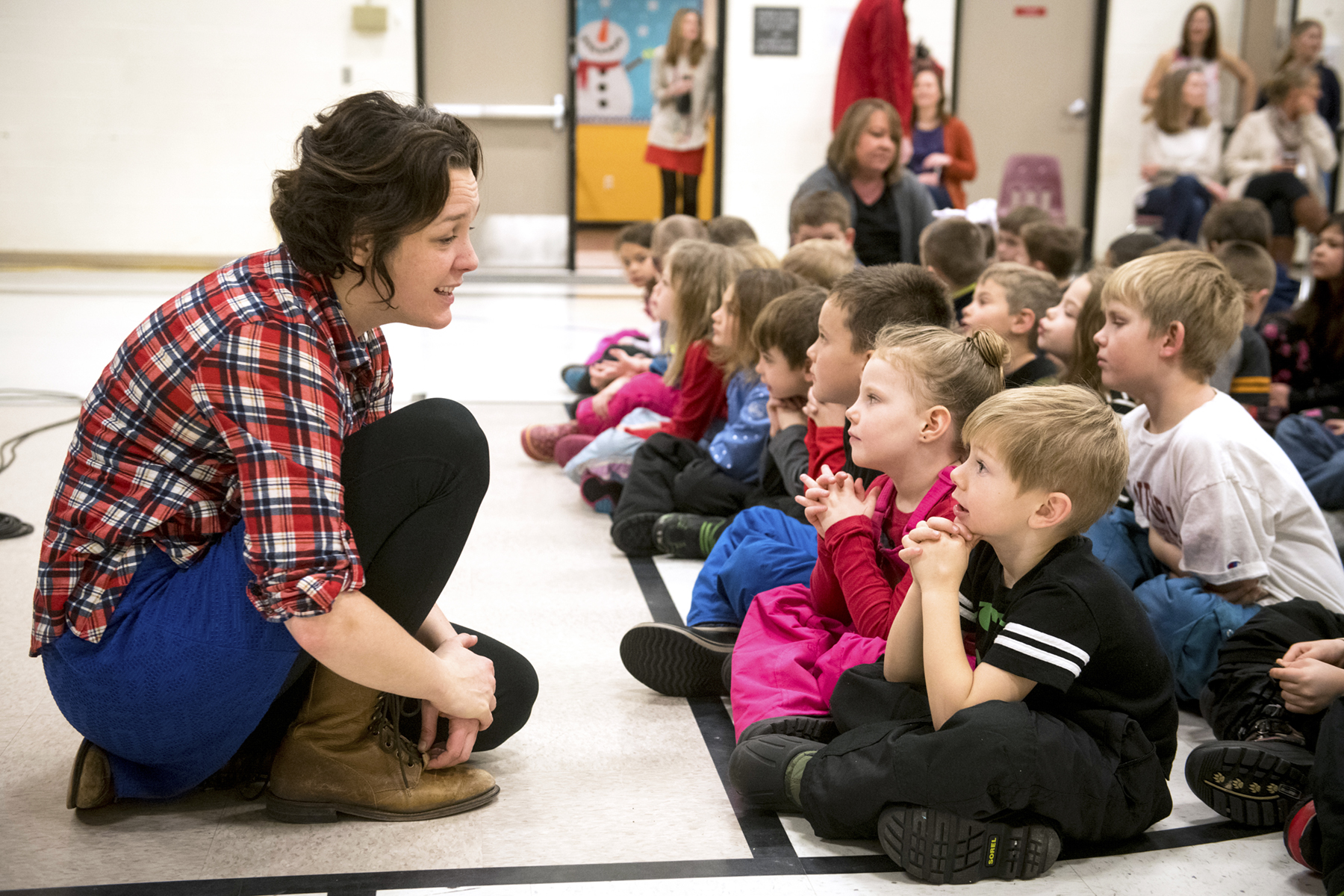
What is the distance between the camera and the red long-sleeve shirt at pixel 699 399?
3076 mm

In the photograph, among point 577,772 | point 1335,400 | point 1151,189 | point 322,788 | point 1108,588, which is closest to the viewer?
point 1108,588

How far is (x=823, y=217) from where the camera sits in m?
4.08

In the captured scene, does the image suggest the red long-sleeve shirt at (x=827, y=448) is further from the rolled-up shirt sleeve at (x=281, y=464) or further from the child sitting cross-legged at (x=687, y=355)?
the rolled-up shirt sleeve at (x=281, y=464)

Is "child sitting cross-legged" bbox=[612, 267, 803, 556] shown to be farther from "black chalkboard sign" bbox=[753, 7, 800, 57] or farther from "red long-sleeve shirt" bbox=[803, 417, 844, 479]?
"black chalkboard sign" bbox=[753, 7, 800, 57]

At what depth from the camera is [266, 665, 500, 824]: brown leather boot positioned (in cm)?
150

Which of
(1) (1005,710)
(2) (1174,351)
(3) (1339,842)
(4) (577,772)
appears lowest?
(4) (577,772)

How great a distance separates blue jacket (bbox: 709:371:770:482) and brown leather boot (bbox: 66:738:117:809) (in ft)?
5.24

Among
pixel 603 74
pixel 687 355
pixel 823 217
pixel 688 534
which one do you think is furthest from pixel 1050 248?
pixel 603 74

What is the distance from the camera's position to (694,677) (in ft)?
6.41

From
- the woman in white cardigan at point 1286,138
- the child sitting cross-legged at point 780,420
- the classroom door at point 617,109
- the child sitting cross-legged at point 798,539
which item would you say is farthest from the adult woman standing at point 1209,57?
the child sitting cross-legged at point 798,539

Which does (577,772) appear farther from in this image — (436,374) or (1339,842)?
(436,374)

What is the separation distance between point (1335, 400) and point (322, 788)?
9.53ft

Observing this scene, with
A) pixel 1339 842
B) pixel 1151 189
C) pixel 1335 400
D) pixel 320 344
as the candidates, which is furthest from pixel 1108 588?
pixel 1151 189

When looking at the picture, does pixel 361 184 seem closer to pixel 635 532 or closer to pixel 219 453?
pixel 219 453
